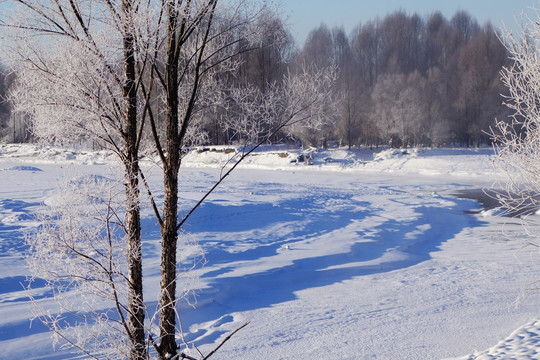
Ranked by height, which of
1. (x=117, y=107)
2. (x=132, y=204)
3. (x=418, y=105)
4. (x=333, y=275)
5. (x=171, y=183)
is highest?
(x=418, y=105)

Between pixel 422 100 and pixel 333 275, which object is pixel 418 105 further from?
pixel 333 275

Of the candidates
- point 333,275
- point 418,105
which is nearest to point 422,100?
point 418,105

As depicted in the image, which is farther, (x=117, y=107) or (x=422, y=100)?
(x=422, y=100)

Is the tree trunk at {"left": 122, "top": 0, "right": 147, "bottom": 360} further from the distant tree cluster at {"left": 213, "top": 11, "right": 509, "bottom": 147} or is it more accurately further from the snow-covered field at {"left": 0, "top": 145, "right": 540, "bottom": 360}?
the distant tree cluster at {"left": 213, "top": 11, "right": 509, "bottom": 147}

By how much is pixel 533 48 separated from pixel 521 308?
430 cm

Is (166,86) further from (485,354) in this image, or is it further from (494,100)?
(494,100)

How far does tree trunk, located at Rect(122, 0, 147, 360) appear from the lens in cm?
468

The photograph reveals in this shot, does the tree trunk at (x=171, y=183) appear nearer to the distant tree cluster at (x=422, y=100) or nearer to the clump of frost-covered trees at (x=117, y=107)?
the clump of frost-covered trees at (x=117, y=107)

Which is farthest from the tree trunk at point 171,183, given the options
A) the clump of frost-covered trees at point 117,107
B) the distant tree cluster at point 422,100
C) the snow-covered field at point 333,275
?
the distant tree cluster at point 422,100

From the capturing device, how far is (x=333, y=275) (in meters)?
10.9

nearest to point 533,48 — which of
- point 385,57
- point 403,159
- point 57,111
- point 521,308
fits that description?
point 521,308

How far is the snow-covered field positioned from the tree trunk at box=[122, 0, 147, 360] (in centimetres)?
43

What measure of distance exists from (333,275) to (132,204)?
266 inches

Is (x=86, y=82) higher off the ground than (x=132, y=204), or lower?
higher
